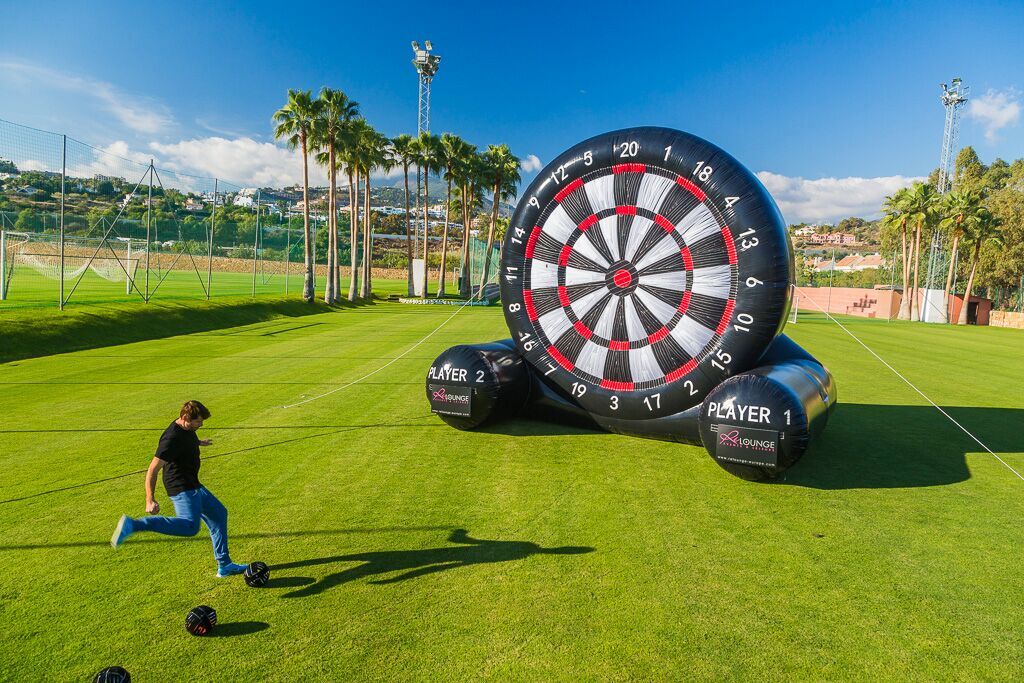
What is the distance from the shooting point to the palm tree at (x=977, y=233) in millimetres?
52503

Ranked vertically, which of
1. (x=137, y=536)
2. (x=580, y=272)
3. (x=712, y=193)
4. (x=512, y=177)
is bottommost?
(x=137, y=536)

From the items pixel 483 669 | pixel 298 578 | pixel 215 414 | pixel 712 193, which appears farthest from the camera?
pixel 215 414

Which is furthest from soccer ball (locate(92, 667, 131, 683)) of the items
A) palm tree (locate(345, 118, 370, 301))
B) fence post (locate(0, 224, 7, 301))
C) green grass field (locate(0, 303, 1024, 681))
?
palm tree (locate(345, 118, 370, 301))

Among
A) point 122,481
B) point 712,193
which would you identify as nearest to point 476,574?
point 122,481

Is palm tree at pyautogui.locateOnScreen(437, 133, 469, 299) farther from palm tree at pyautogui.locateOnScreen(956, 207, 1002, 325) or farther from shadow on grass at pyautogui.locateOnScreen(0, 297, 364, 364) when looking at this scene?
palm tree at pyautogui.locateOnScreen(956, 207, 1002, 325)

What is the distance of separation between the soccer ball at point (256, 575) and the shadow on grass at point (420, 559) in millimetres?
267

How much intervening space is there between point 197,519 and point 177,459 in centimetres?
56

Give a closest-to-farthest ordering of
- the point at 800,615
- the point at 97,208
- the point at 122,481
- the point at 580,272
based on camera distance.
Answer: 1. the point at 800,615
2. the point at 122,481
3. the point at 580,272
4. the point at 97,208

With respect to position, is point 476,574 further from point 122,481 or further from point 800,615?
point 122,481

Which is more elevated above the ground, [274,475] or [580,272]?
[580,272]

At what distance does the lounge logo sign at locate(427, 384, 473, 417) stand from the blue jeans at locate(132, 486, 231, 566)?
4.68 meters

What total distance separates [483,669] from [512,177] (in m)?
59.9

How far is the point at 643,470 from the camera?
8.13m

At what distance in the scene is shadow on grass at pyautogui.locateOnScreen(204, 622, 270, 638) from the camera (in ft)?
14.0
